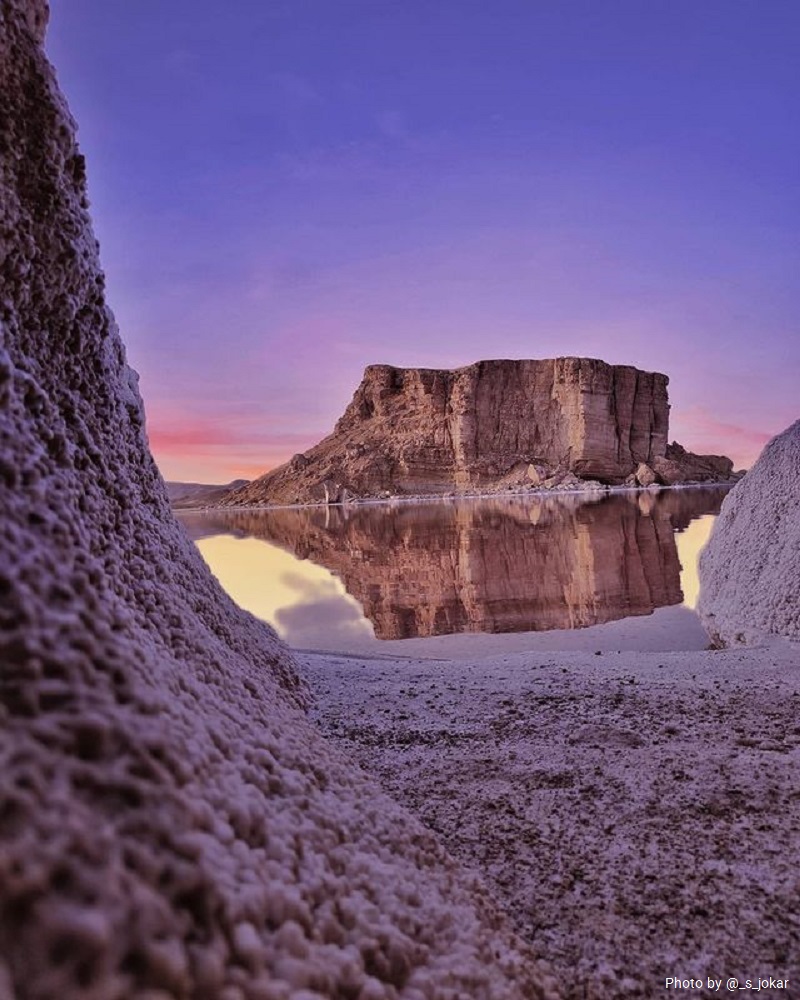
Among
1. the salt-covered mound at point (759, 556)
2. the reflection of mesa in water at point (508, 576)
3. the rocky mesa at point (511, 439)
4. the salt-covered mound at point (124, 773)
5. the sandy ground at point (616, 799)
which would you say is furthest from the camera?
the rocky mesa at point (511, 439)

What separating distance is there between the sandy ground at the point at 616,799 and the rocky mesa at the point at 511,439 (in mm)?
53430

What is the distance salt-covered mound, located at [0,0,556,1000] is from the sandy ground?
0.23 meters

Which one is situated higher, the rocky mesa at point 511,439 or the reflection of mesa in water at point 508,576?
the rocky mesa at point 511,439

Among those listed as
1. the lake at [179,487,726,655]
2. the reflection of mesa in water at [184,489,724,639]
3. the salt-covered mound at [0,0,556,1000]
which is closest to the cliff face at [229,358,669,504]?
the reflection of mesa in water at [184,489,724,639]

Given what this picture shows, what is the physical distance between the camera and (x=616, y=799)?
1.72 metres

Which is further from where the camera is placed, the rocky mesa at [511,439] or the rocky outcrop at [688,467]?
the rocky mesa at [511,439]

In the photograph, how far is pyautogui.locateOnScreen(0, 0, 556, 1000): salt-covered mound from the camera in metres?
0.54

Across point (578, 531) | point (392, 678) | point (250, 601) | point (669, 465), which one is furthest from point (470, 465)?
point (392, 678)

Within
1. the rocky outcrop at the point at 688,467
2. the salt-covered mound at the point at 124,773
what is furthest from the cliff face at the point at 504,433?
the salt-covered mound at the point at 124,773

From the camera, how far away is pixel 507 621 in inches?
238

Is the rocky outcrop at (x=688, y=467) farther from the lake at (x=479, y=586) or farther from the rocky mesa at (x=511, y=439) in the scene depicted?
the lake at (x=479, y=586)

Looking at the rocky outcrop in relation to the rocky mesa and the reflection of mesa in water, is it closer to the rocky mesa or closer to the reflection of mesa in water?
the rocky mesa

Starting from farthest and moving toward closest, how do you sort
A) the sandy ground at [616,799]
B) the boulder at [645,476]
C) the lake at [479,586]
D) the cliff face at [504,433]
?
1. the cliff face at [504,433]
2. the boulder at [645,476]
3. the lake at [479,586]
4. the sandy ground at [616,799]

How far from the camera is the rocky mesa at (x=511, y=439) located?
188 ft
